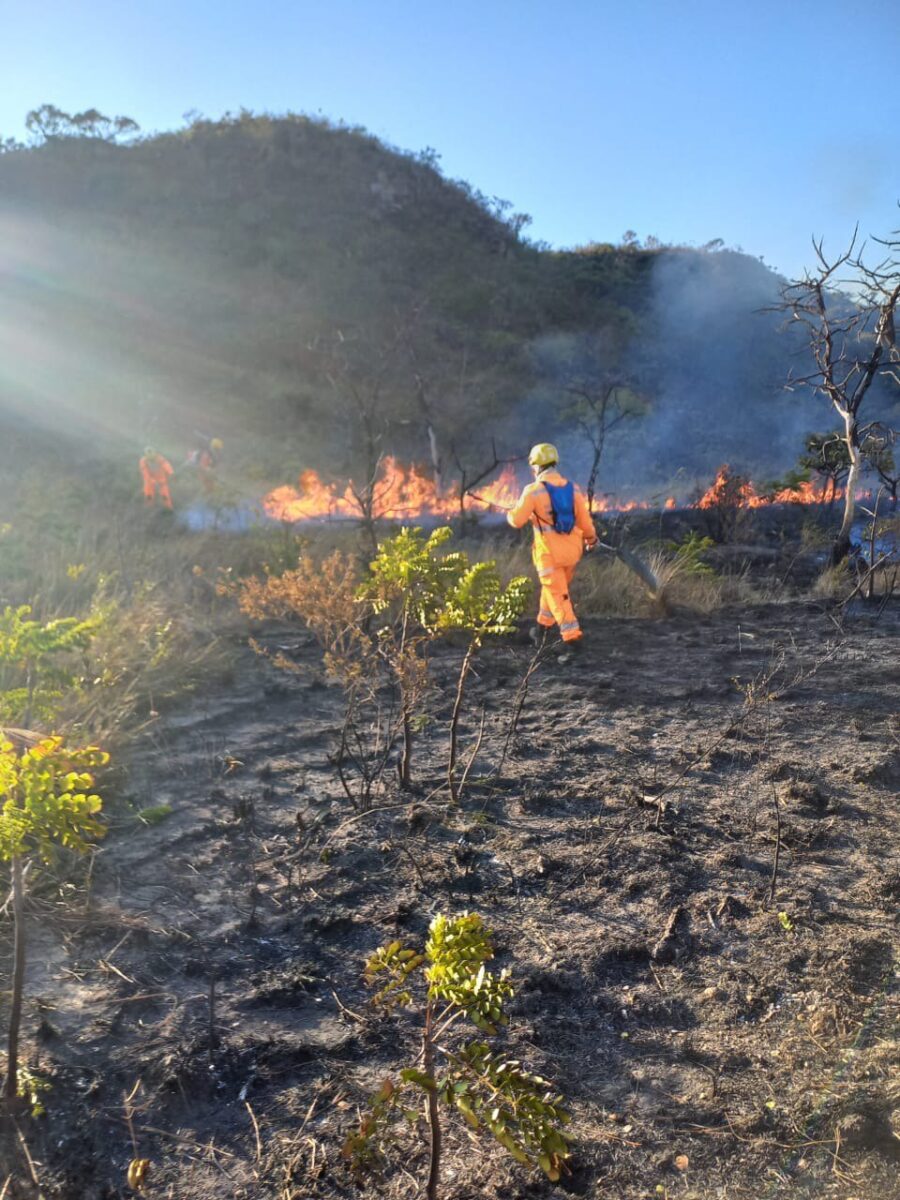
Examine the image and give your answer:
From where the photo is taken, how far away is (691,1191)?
6.13ft

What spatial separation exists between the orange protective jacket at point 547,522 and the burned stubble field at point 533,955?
1993 millimetres

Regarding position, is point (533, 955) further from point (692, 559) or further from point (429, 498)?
point (429, 498)

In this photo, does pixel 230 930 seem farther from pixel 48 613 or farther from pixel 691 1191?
pixel 48 613

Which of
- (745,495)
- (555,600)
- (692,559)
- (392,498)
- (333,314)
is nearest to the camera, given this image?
(555,600)

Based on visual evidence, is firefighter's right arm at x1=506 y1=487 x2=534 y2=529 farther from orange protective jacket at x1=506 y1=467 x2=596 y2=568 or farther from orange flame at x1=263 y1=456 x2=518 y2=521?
orange flame at x1=263 y1=456 x2=518 y2=521

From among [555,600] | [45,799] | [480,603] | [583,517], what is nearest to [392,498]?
[583,517]

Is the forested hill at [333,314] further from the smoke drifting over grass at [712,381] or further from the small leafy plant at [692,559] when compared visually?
the small leafy plant at [692,559]

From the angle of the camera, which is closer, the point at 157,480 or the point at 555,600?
the point at 555,600

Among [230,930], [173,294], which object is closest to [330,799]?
[230,930]

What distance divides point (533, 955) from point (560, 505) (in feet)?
14.5

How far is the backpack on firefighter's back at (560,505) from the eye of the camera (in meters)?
6.67

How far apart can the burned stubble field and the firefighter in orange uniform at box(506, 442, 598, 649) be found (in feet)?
5.80

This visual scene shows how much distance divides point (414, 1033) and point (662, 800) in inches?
65.4

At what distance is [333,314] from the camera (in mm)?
29156
